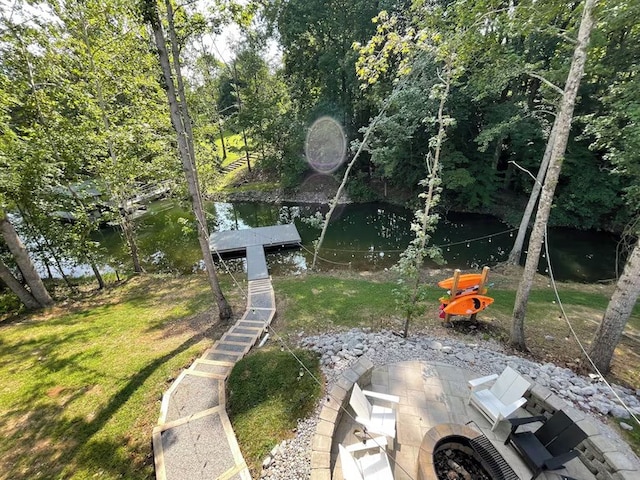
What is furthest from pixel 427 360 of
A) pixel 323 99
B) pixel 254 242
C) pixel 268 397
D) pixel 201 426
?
pixel 323 99

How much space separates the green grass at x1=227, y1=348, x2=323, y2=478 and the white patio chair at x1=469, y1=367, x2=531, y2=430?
2.47 meters

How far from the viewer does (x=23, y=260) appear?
7.57 metres

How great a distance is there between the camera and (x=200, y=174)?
13039 mm

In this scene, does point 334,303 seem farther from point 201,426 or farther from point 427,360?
point 201,426

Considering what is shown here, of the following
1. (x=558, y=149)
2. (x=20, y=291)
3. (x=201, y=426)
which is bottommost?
(x=201, y=426)

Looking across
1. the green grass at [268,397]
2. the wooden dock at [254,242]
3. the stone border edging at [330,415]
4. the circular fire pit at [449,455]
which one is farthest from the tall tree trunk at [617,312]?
the wooden dock at [254,242]

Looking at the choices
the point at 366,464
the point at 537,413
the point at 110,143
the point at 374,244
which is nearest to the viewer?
the point at 366,464

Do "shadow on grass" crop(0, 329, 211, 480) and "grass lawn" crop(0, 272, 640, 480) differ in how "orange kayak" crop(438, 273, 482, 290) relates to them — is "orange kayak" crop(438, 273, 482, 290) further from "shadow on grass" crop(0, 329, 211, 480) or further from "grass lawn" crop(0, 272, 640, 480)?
"shadow on grass" crop(0, 329, 211, 480)

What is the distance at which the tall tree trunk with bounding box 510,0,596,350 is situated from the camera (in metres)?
4.23

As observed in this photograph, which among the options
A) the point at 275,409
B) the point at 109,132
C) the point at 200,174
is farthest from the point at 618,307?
the point at 200,174

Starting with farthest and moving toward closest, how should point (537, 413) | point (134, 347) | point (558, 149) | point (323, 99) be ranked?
point (323, 99) < point (134, 347) < point (558, 149) < point (537, 413)

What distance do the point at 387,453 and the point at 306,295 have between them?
5591 mm

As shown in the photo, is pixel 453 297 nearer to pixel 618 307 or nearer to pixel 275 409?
pixel 618 307

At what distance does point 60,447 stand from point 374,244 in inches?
515
